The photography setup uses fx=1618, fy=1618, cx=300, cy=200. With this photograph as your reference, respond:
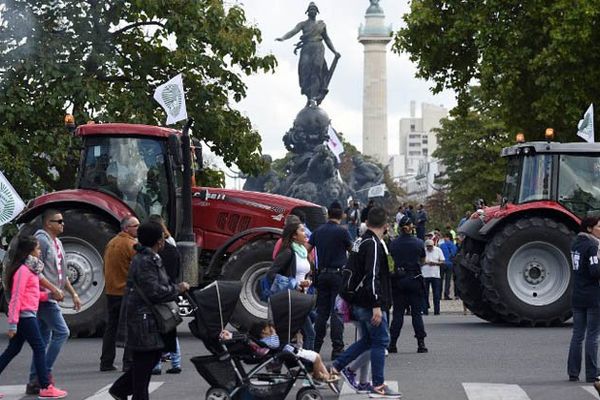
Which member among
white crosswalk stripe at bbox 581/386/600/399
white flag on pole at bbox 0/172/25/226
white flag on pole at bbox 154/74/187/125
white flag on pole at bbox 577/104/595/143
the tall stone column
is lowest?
white crosswalk stripe at bbox 581/386/600/399

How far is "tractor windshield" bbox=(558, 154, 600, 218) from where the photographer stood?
933 inches

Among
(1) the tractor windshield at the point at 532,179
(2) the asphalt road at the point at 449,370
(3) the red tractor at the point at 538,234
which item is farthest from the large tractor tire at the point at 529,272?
(1) the tractor windshield at the point at 532,179

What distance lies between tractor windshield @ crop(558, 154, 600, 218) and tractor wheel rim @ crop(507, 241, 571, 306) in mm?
747

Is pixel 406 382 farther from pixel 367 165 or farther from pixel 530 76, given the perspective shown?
pixel 367 165

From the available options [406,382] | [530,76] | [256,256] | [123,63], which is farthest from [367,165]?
[406,382]

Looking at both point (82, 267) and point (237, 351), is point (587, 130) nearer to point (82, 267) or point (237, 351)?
point (82, 267)

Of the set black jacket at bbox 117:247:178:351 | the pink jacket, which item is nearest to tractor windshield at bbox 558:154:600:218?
the pink jacket

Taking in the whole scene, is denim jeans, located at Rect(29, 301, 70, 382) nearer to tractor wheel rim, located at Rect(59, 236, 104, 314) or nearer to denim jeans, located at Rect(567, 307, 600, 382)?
denim jeans, located at Rect(567, 307, 600, 382)

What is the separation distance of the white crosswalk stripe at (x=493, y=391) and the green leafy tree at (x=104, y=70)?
16891 mm

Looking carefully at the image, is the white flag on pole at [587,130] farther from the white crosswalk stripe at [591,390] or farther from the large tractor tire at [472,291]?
the white crosswalk stripe at [591,390]

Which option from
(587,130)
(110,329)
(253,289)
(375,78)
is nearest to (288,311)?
(110,329)

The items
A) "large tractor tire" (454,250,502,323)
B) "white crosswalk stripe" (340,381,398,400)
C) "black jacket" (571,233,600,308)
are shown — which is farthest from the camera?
"large tractor tire" (454,250,502,323)

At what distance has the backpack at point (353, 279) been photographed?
1448cm

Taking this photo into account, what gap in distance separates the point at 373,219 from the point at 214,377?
2.26 meters
